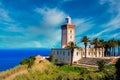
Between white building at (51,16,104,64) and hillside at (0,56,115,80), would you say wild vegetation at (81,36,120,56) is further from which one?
hillside at (0,56,115,80)

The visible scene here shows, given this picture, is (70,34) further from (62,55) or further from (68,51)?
(68,51)

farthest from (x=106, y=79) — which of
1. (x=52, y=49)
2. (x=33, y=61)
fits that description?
(x=52, y=49)

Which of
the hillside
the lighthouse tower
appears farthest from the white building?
the hillside

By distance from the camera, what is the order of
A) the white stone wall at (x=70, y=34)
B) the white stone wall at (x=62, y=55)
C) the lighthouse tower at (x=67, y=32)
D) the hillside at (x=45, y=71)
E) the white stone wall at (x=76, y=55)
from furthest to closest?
the white stone wall at (x=70, y=34)
the lighthouse tower at (x=67, y=32)
the white stone wall at (x=76, y=55)
the white stone wall at (x=62, y=55)
the hillside at (x=45, y=71)

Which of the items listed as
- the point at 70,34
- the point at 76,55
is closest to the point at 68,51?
the point at 76,55

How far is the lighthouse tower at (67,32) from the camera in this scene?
7050cm

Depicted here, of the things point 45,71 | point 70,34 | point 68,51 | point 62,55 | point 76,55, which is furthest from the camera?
point 70,34

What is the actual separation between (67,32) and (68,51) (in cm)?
797

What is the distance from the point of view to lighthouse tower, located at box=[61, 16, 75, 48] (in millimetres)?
70500

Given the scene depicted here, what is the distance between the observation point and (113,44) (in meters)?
70.9

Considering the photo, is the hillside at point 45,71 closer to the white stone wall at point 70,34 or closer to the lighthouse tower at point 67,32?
the lighthouse tower at point 67,32

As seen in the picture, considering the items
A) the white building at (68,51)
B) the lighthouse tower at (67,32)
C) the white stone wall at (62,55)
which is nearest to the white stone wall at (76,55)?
the white building at (68,51)

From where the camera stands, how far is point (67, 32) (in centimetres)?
7056

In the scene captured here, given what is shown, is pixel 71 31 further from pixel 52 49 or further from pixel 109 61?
pixel 109 61
